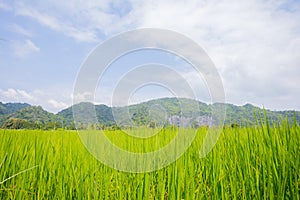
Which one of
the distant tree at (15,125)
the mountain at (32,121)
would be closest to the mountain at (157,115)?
the mountain at (32,121)

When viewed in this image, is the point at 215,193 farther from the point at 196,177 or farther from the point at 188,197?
the point at 196,177

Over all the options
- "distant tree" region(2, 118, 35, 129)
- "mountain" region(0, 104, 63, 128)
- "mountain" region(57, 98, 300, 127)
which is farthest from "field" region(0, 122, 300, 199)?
"distant tree" region(2, 118, 35, 129)

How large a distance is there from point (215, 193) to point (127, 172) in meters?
0.63

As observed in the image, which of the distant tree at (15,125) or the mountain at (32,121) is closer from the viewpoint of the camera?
the mountain at (32,121)

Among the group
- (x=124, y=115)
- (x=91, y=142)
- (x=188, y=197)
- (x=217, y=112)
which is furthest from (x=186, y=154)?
(x=124, y=115)

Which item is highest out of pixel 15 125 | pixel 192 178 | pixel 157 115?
pixel 157 115

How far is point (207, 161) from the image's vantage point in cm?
208

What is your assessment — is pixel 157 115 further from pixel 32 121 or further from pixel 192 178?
pixel 32 121

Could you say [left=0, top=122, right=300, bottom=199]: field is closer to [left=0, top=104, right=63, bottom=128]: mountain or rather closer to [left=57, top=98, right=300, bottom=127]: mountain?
[left=0, top=104, right=63, bottom=128]: mountain

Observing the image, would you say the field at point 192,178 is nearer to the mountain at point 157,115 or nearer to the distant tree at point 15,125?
the mountain at point 157,115

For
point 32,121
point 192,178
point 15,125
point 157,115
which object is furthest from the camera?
point 32,121

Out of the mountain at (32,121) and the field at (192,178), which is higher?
the mountain at (32,121)

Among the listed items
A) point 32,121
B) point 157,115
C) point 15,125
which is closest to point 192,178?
point 157,115

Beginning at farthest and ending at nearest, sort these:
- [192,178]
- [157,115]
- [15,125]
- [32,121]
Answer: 1. [32,121]
2. [15,125]
3. [157,115]
4. [192,178]
